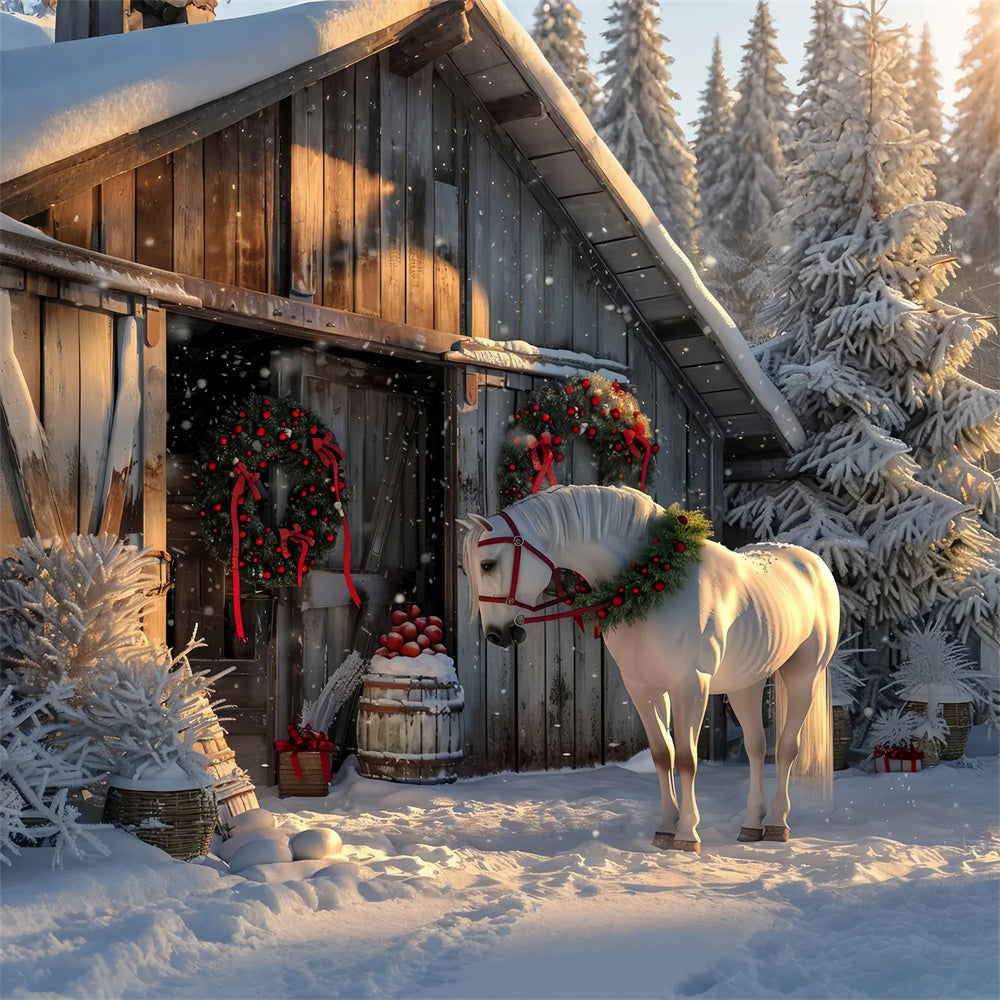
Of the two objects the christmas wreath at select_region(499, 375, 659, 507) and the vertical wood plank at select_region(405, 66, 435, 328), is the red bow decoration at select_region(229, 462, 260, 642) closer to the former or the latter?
the vertical wood plank at select_region(405, 66, 435, 328)

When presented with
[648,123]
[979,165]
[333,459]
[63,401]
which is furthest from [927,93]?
[63,401]

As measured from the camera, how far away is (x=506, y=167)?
886 centimetres

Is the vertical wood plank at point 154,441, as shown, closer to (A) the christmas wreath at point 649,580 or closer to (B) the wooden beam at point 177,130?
(B) the wooden beam at point 177,130

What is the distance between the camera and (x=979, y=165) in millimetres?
26812

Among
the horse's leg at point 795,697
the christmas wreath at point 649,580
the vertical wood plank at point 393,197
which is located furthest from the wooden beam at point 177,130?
the horse's leg at point 795,697

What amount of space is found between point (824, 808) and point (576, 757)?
234 centimetres

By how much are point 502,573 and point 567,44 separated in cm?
2015

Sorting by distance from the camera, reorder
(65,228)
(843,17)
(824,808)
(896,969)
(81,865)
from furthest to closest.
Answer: (843,17) → (824,808) → (65,228) → (81,865) → (896,969)

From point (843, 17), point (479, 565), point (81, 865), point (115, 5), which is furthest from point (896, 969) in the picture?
point (843, 17)

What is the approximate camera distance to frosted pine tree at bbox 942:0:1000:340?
26219mm

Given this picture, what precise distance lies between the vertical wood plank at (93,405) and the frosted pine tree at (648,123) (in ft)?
56.8

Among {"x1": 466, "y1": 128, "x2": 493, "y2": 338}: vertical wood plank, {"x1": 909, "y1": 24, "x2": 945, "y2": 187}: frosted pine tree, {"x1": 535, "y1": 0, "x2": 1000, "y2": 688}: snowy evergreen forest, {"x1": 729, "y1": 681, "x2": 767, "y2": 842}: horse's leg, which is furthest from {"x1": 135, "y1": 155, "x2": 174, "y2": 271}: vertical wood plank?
{"x1": 909, "y1": 24, "x2": 945, "y2": 187}: frosted pine tree

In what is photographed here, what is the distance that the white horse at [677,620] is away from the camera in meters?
5.57

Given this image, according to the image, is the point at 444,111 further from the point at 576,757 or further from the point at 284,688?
the point at 576,757
